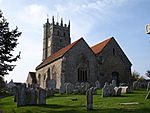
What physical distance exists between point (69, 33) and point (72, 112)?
6573cm

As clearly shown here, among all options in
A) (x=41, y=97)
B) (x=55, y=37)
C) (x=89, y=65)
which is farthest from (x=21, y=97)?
(x=55, y=37)

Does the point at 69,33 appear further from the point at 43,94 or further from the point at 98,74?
the point at 43,94

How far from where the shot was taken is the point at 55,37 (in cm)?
7594

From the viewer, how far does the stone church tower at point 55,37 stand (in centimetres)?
7519

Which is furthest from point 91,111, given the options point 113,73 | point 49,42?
point 49,42

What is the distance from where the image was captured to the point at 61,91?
31.7 metres

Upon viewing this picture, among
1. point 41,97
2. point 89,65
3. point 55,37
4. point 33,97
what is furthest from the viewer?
point 55,37

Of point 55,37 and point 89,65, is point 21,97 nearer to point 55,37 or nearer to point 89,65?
point 89,65

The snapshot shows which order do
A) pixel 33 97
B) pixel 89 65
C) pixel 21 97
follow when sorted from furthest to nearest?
pixel 89 65
pixel 33 97
pixel 21 97

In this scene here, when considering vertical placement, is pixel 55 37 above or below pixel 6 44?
above

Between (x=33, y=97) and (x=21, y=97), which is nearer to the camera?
(x=21, y=97)

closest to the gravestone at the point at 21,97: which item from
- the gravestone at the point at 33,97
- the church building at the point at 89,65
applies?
the gravestone at the point at 33,97

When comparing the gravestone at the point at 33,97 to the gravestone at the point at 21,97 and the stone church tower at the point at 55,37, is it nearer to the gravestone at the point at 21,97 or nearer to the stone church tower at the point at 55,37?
the gravestone at the point at 21,97

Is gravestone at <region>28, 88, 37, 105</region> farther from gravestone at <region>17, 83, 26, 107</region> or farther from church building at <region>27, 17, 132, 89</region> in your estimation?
church building at <region>27, 17, 132, 89</region>
